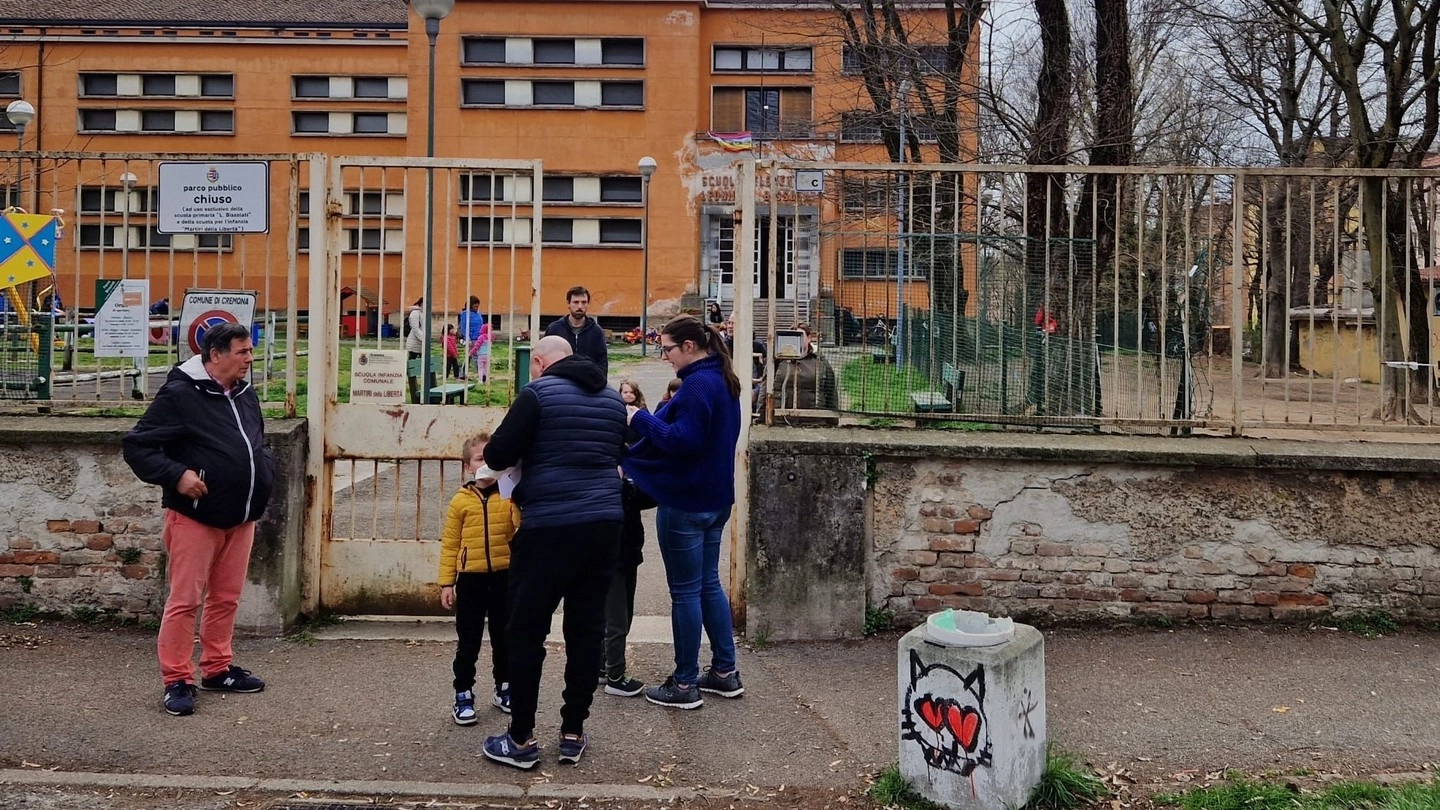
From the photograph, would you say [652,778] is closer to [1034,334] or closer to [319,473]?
[319,473]

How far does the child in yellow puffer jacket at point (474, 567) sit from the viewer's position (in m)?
4.95

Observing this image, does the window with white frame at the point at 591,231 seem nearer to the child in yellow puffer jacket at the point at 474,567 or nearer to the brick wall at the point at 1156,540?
the brick wall at the point at 1156,540

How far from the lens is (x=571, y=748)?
479 centimetres

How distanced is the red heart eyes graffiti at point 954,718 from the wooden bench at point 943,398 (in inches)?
101

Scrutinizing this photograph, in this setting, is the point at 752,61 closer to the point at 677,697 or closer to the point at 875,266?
the point at 875,266

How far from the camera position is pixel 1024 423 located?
6.62 metres

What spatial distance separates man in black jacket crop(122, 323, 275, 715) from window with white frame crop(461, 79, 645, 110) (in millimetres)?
36246

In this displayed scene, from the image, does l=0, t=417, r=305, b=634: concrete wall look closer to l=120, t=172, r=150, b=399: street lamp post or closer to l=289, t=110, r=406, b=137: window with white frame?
l=120, t=172, r=150, b=399: street lamp post

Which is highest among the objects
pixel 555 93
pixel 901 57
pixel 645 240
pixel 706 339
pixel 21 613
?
pixel 555 93

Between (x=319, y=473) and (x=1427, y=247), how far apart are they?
695 cm

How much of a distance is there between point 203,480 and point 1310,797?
4.69 meters

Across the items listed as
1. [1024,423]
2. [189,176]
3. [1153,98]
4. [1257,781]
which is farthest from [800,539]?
[1153,98]

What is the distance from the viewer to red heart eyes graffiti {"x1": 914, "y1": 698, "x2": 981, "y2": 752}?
4.29 metres

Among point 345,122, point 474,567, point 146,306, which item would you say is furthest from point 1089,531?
point 345,122
